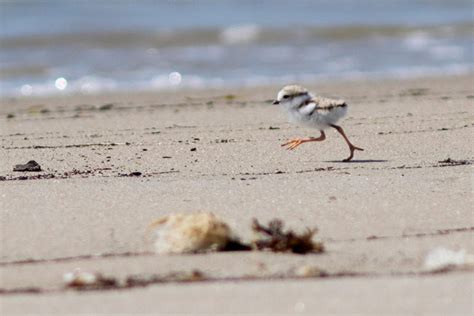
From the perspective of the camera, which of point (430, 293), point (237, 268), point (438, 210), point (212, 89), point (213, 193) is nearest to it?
point (430, 293)

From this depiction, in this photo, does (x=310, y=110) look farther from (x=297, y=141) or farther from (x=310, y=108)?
(x=297, y=141)

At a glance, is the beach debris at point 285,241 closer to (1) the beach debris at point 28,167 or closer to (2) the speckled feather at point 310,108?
(1) the beach debris at point 28,167

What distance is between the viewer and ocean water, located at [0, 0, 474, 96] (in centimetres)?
1460

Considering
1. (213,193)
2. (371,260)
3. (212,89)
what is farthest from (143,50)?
(371,260)

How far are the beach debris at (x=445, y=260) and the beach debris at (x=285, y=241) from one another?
1.61ft

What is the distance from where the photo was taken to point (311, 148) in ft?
25.5

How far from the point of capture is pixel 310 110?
24.2ft

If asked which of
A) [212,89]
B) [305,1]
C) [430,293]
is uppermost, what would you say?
[305,1]

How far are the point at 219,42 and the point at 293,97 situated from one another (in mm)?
11002

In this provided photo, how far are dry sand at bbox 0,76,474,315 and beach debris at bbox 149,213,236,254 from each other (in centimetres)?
7

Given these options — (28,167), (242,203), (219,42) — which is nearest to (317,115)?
(242,203)

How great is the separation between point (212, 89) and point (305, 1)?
13240mm

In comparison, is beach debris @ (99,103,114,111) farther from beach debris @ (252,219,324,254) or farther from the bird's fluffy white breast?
beach debris @ (252,219,324,254)

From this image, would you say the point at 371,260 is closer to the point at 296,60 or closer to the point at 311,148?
the point at 311,148
